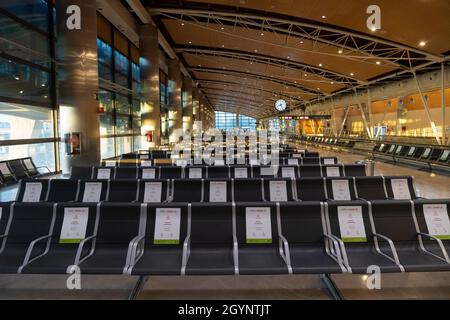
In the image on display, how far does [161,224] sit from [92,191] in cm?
246

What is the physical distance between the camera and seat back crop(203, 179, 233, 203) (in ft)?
16.9

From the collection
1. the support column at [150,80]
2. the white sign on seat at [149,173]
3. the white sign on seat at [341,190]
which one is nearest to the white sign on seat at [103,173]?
the white sign on seat at [149,173]

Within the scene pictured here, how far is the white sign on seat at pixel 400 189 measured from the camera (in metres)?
5.38

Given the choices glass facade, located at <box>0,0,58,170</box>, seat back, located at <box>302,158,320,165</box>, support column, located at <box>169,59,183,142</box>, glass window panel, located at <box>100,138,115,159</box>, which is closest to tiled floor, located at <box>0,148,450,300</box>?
seat back, located at <box>302,158,320,165</box>

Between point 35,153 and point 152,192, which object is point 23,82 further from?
point 152,192

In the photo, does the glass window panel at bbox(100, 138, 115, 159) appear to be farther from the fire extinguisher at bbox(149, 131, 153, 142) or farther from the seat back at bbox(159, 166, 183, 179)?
the seat back at bbox(159, 166, 183, 179)

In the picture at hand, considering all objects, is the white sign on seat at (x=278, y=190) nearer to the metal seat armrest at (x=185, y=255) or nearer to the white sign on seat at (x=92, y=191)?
the metal seat armrest at (x=185, y=255)

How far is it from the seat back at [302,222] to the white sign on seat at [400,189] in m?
2.65

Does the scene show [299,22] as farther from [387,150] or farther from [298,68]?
[298,68]

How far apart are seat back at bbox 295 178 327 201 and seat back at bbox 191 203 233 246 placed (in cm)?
233

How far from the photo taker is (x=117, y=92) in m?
19.4

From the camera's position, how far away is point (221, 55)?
30.9 metres

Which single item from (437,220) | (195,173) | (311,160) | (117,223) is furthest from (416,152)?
(117,223)

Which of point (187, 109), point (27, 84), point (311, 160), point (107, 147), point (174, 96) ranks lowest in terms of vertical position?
point (311, 160)
